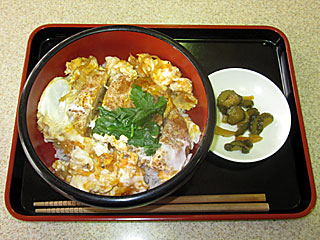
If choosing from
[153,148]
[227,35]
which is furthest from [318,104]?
[153,148]

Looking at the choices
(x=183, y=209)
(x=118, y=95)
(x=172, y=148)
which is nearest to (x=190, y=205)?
(x=183, y=209)

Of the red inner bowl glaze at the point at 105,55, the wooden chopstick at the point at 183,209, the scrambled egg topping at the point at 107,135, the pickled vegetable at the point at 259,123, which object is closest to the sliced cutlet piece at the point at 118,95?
the scrambled egg topping at the point at 107,135

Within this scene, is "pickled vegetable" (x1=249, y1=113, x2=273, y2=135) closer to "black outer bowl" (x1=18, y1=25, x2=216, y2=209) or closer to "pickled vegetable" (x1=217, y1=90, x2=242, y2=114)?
"pickled vegetable" (x1=217, y1=90, x2=242, y2=114)

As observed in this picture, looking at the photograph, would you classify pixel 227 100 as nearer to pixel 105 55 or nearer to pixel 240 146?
pixel 240 146

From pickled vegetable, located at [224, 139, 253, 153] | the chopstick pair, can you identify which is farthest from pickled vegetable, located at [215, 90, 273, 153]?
the chopstick pair

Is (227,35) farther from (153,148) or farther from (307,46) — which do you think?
(153,148)

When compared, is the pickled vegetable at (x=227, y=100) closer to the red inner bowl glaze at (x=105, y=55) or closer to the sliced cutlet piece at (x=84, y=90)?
the red inner bowl glaze at (x=105, y=55)
